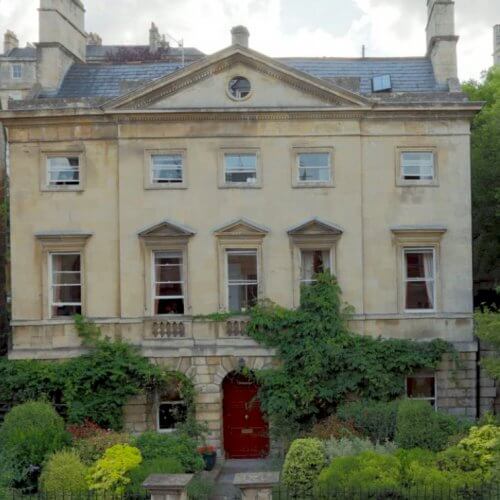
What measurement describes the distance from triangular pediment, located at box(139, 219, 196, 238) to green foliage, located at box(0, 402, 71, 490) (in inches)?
244

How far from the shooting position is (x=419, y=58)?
28438mm

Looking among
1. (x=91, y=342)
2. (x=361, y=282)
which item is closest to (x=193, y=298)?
(x=91, y=342)

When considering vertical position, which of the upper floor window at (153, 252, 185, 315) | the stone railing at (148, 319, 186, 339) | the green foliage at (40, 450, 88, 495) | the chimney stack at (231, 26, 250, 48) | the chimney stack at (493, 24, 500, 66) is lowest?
the green foliage at (40, 450, 88, 495)

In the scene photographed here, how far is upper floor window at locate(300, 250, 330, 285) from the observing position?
25.1 m

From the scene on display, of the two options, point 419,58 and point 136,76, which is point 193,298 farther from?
point 419,58

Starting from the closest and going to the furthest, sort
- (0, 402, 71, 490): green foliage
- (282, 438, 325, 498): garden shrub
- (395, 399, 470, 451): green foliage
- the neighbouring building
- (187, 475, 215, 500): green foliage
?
(187, 475, 215, 500): green foliage
(282, 438, 325, 498): garden shrub
(0, 402, 71, 490): green foliage
(395, 399, 470, 451): green foliage
the neighbouring building

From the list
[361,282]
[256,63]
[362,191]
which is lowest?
[361,282]

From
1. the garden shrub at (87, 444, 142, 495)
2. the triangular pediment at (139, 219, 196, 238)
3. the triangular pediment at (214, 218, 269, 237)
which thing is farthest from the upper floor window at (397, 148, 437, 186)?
the garden shrub at (87, 444, 142, 495)

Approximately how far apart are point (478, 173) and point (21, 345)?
17.7 metres

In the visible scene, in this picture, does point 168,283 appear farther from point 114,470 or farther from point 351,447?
point 351,447

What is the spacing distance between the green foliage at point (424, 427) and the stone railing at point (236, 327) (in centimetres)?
568

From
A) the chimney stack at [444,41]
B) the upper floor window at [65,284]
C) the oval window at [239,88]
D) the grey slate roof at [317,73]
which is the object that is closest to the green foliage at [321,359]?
the upper floor window at [65,284]

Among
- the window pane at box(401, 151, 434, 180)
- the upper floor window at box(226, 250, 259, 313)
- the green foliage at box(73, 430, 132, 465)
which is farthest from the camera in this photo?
the window pane at box(401, 151, 434, 180)

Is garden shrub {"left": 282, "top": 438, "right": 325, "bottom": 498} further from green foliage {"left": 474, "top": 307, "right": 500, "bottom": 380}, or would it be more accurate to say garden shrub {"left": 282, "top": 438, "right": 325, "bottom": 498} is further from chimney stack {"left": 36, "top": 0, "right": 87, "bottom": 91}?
chimney stack {"left": 36, "top": 0, "right": 87, "bottom": 91}
